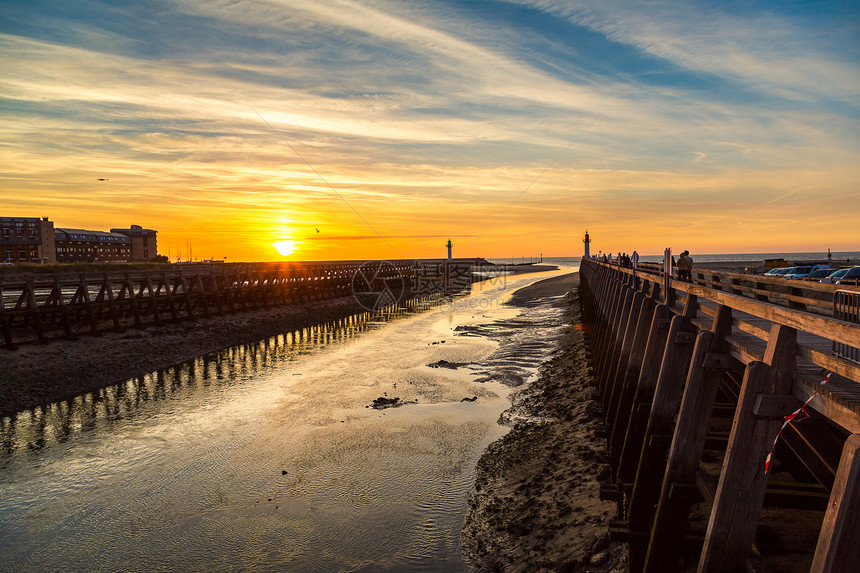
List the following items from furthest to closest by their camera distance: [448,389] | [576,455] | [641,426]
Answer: [448,389]
[576,455]
[641,426]

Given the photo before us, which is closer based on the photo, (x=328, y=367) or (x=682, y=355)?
(x=682, y=355)

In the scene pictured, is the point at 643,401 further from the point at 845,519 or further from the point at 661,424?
the point at 845,519

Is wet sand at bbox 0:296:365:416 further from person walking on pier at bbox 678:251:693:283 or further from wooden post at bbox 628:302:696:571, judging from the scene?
person walking on pier at bbox 678:251:693:283

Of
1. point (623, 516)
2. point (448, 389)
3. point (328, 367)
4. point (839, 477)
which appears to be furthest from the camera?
point (328, 367)

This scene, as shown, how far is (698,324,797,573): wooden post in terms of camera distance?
368 centimetres

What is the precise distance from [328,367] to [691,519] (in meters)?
16.6

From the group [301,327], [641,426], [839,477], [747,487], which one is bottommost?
[301,327]

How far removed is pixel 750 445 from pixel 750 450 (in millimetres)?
36

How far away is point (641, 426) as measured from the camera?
7379 mm

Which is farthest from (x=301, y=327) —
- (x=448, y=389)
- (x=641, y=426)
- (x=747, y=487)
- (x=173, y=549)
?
(x=747, y=487)

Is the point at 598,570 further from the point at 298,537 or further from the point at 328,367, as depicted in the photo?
the point at 328,367

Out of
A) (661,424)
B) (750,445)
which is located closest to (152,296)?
(661,424)

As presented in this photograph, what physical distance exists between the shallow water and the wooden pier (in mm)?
3096

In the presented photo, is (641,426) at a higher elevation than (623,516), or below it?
higher
